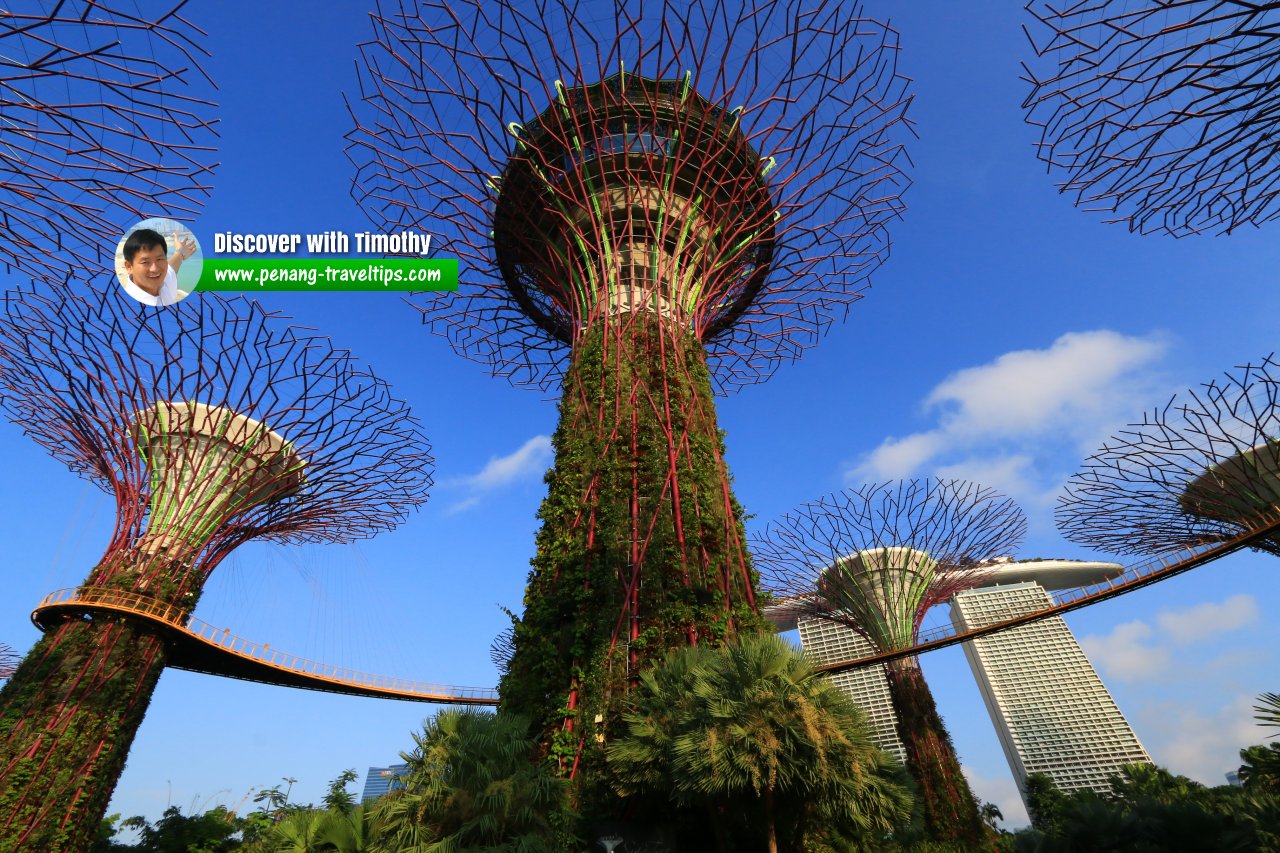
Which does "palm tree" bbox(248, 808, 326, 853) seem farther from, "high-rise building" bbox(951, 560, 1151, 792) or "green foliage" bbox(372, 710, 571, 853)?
"high-rise building" bbox(951, 560, 1151, 792)

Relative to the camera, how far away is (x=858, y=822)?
820 cm

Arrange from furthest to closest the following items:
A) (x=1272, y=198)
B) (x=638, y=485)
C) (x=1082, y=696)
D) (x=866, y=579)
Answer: (x=1082, y=696) → (x=866, y=579) → (x=638, y=485) → (x=1272, y=198)

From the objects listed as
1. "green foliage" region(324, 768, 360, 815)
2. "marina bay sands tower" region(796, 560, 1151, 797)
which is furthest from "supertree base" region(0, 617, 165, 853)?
"marina bay sands tower" region(796, 560, 1151, 797)

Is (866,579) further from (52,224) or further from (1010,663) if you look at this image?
(1010,663)

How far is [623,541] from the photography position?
14570mm

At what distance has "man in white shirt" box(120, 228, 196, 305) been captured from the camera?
10.9 m

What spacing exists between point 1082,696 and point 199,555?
286 ft

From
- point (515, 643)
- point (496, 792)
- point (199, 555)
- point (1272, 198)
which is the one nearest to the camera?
point (1272, 198)

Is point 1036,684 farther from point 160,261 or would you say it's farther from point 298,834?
point 160,261

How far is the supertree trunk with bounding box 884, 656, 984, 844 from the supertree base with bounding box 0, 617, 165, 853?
23947 millimetres

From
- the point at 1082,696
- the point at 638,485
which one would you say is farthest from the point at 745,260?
the point at 1082,696

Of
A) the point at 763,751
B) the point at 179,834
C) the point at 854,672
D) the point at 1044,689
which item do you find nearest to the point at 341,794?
the point at 179,834

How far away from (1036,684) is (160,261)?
9200cm

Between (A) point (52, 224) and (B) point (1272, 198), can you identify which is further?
(B) point (1272, 198)
